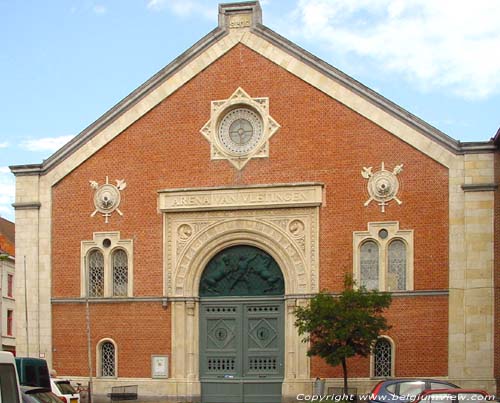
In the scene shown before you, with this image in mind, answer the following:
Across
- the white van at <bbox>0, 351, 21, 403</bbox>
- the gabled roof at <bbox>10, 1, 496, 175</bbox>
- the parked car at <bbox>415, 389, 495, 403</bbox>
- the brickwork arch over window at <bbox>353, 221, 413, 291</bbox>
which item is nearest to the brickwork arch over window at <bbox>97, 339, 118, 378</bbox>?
the gabled roof at <bbox>10, 1, 496, 175</bbox>

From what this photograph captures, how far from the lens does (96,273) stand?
118 ft

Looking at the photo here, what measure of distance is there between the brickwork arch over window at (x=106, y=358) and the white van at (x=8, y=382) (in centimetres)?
2259

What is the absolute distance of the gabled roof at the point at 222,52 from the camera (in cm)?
3253

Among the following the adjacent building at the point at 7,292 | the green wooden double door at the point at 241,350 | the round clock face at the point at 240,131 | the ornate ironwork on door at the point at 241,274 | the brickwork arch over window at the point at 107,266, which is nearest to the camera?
the green wooden double door at the point at 241,350

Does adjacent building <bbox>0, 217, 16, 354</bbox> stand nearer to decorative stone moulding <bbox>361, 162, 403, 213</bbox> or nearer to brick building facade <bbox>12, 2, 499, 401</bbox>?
brick building facade <bbox>12, 2, 499, 401</bbox>

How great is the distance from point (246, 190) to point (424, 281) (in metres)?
6.56

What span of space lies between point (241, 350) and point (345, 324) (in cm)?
536

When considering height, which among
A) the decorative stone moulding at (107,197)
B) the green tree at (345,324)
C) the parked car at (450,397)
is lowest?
the parked car at (450,397)

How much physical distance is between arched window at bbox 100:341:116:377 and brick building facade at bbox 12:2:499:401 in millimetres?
50

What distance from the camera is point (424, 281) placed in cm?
3219

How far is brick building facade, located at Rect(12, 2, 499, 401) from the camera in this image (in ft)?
105

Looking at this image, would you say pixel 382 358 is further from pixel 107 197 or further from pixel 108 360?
pixel 107 197

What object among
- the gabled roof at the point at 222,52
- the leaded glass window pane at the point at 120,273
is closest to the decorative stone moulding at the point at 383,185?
the gabled roof at the point at 222,52

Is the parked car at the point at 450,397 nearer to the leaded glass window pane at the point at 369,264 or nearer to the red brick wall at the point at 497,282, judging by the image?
the red brick wall at the point at 497,282
